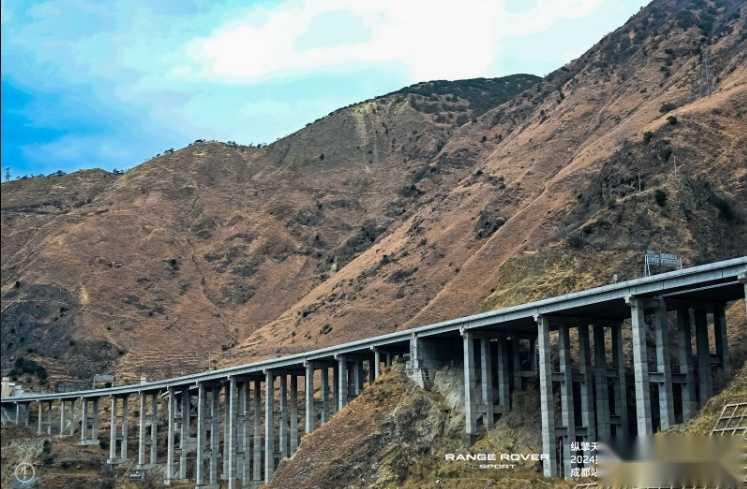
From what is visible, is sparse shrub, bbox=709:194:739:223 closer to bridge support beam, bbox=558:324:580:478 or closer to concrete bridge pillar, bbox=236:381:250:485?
bridge support beam, bbox=558:324:580:478

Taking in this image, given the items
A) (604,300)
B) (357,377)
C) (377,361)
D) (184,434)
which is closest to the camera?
(604,300)

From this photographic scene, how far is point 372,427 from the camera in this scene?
66.2 metres

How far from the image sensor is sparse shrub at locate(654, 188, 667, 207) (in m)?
77.2

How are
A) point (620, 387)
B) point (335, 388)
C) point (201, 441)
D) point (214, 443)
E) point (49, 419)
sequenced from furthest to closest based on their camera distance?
point (49, 419)
point (201, 441)
point (214, 443)
point (335, 388)
point (620, 387)

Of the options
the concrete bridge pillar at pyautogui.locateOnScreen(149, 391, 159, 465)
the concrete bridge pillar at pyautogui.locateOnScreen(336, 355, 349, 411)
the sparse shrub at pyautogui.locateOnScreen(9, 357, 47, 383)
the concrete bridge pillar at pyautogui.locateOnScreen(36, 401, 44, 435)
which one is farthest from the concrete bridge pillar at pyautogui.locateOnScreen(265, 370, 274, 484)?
the sparse shrub at pyautogui.locateOnScreen(9, 357, 47, 383)

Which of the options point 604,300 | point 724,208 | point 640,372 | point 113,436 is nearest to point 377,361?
point 604,300

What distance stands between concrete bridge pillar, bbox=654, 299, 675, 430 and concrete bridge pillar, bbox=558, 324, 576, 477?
6491 mm

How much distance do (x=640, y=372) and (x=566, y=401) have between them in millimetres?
7708

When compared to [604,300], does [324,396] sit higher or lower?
lower

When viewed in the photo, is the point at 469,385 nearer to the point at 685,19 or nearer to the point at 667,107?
the point at 667,107

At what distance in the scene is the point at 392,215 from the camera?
153375 mm

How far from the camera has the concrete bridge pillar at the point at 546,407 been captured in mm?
56594

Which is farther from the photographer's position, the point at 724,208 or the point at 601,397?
the point at 724,208

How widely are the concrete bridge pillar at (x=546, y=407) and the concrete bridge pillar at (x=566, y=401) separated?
0.69 metres
